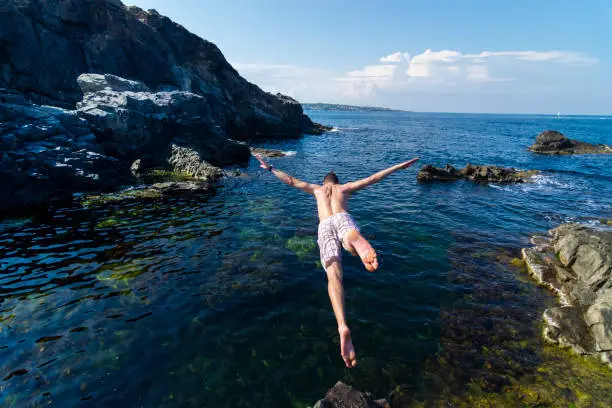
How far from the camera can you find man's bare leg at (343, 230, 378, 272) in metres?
4.88

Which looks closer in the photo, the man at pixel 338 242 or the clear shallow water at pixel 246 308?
the man at pixel 338 242

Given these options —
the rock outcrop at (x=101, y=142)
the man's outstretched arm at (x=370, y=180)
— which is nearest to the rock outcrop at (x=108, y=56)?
the rock outcrop at (x=101, y=142)

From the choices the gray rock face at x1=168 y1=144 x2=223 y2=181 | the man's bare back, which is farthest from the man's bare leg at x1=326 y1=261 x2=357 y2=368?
the gray rock face at x1=168 y1=144 x2=223 y2=181

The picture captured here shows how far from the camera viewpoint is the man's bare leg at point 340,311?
4852 millimetres

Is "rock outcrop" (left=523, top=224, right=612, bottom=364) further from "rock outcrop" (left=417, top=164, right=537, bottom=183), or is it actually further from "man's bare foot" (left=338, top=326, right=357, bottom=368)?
"rock outcrop" (left=417, top=164, right=537, bottom=183)

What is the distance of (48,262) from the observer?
11.9 m

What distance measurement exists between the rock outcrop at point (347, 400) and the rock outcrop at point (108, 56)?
3760cm

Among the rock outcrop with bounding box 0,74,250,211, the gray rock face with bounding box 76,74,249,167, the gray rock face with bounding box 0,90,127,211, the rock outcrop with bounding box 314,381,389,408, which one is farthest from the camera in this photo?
the gray rock face with bounding box 76,74,249,167

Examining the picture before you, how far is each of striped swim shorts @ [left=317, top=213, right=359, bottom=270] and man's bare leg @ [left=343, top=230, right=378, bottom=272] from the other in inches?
6.8

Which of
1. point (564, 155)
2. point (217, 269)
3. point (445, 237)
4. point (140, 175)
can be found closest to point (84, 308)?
point (217, 269)

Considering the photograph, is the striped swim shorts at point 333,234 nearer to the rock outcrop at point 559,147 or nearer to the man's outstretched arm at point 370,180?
the man's outstretched arm at point 370,180

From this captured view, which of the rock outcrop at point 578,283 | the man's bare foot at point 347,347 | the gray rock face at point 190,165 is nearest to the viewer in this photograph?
the man's bare foot at point 347,347

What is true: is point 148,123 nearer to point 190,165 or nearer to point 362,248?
point 190,165

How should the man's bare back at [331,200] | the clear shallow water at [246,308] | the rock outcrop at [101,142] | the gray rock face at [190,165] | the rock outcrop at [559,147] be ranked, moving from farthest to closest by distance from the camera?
1. the rock outcrop at [559,147]
2. the gray rock face at [190,165]
3. the rock outcrop at [101,142]
4. the man's bare back at [331,200]
5. the clear shallow water at [246,308]
